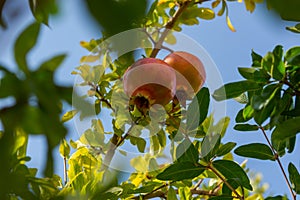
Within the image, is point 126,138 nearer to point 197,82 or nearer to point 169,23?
point 197,82

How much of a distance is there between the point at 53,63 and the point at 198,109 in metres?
0.66

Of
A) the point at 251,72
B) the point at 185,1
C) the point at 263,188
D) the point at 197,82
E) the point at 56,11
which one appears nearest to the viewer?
the point at 56,11

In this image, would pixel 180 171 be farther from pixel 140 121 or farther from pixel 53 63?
pixel 53 63

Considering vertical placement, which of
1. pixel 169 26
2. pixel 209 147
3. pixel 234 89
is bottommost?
pixel 209 147

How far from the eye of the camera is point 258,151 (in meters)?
1.08

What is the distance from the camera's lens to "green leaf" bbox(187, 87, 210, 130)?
3.15 ft

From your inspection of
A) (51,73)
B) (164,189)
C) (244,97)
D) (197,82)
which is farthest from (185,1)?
(51,73)

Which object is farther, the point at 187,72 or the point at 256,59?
the point at 187,72

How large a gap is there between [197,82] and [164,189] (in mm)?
286

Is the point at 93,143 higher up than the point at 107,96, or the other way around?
the point at 107,96

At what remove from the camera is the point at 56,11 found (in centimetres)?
24

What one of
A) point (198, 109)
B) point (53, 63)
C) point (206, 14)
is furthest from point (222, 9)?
point (53, 63)

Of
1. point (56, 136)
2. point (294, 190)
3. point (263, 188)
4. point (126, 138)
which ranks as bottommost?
point (263, 188)

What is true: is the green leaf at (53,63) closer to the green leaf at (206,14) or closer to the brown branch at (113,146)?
the brown branch at (113,146)
